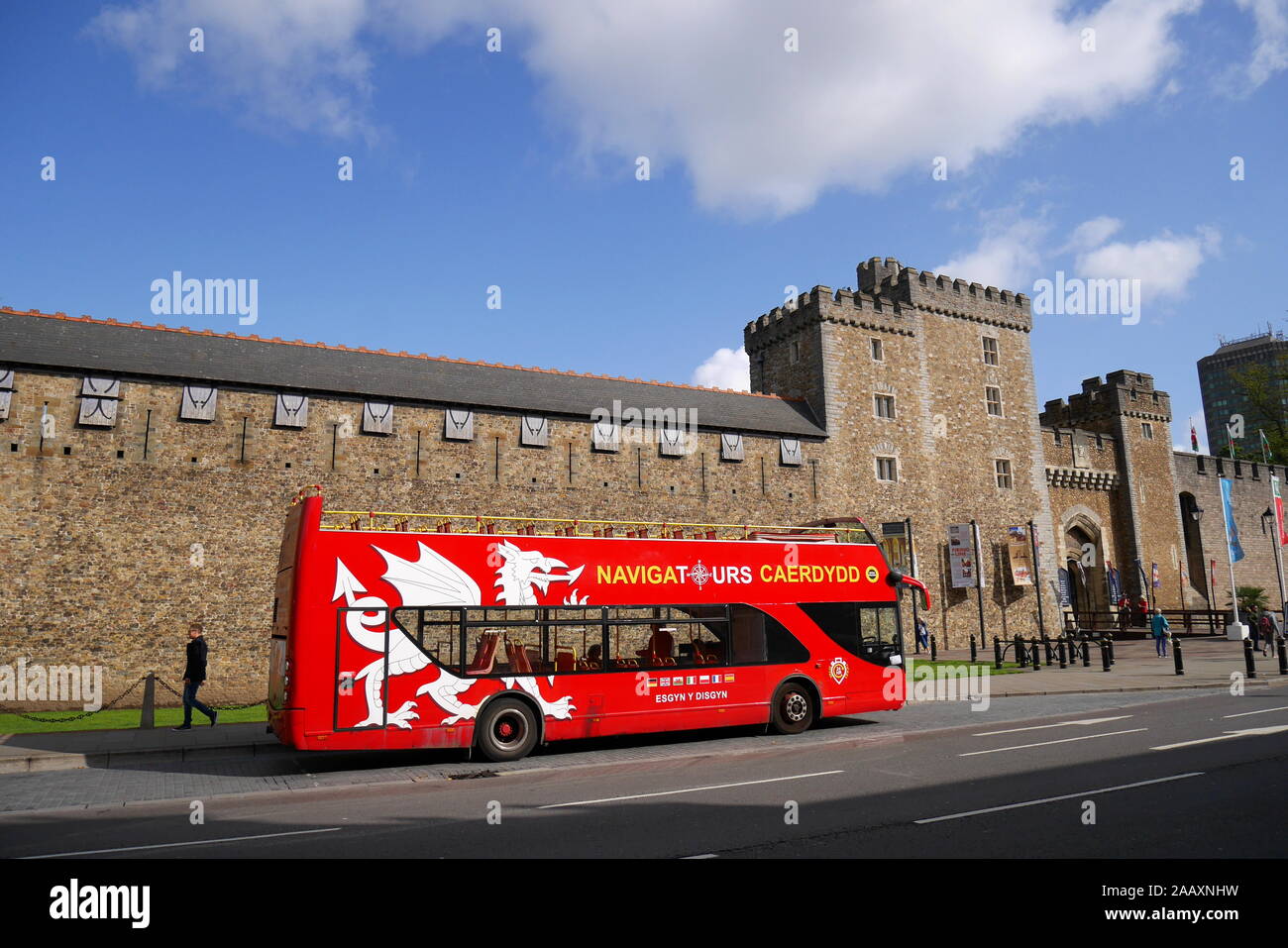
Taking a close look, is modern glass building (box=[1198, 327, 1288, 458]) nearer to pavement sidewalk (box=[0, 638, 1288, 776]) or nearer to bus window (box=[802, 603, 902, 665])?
pavement sidewalk (box=[0, 638, 1288, 776])

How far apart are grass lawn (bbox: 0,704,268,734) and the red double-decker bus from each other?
5.94m

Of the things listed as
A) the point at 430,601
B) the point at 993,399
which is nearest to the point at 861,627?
the point at 430,601

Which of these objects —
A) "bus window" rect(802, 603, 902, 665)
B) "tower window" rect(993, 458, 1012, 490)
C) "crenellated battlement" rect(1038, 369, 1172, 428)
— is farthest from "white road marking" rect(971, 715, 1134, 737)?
"crenellated battlement" rect(1038, 369, 1172, 428)

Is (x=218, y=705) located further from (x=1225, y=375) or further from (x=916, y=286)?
Result: (x=1225, y=375)

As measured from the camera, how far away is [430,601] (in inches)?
445

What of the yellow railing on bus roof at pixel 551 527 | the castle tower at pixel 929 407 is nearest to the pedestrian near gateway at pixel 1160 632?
the castle tower at pixel 929 407

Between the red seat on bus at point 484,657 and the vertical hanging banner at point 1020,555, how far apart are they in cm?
2678

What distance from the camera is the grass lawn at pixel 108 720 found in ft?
48.5

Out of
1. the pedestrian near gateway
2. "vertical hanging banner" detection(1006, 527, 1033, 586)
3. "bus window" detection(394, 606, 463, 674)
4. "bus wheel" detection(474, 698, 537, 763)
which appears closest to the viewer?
"bus window" detection(394, 606, 463, 674)

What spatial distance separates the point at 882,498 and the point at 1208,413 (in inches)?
6459

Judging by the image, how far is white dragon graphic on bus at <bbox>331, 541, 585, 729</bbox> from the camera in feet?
35.4

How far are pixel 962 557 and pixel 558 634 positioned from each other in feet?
75.7

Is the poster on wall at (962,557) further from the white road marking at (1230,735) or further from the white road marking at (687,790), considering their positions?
the white road marking at (687,790)
